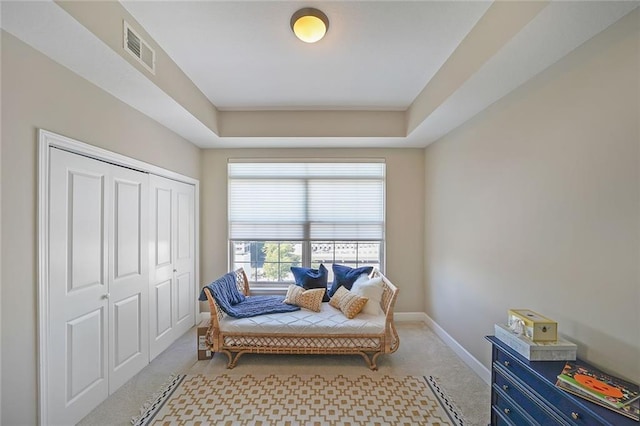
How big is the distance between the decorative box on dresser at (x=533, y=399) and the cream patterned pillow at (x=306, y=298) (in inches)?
70.2

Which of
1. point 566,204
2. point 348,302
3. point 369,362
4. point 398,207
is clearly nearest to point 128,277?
point 348,302

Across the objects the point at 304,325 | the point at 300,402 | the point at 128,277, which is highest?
the point at 128,277

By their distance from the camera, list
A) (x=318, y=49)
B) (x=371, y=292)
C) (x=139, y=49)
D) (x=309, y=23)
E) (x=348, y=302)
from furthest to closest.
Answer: (x=371, y=292)
(x=348, y=302)
(x=318, y=49)
(x=139, y=49)
(x=309, y=23)

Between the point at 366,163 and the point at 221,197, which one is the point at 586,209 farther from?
the point at 221,197

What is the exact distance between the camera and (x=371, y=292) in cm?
305

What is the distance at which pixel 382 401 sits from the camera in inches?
86.0

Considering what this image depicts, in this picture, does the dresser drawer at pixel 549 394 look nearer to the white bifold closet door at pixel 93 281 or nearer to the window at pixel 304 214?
the window at pixel 304 214

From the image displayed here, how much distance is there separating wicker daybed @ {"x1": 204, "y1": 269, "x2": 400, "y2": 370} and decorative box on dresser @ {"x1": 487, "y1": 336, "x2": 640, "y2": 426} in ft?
3.26

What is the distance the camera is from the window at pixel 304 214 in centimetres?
392

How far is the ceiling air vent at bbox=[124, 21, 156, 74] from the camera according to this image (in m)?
1.74

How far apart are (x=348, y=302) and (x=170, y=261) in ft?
7.13

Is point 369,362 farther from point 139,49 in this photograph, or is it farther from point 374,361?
point 139,49

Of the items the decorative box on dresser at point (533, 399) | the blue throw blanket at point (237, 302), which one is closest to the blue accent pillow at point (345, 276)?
the blue throw blanket at point (237, 302)

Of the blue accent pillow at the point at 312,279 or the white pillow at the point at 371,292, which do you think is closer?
the white pillow at the point at 371,292
